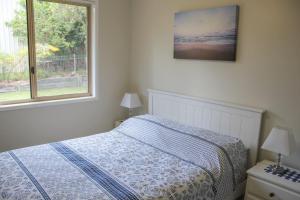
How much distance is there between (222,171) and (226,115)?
643 millimetres

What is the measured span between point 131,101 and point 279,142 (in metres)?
1.90

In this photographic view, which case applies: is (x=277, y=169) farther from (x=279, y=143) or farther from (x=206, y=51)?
(x=206, y=51)

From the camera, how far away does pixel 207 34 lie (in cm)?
270

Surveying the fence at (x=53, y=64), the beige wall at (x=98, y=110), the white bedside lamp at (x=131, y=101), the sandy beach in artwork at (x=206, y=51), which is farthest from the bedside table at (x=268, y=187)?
the fence at (x=53, y=64)

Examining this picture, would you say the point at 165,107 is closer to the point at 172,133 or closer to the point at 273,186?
the point at 172,133

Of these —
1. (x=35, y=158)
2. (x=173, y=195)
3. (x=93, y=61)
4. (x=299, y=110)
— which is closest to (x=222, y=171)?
(x=173, y=195)

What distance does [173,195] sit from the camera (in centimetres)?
180

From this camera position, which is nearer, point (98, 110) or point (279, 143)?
point (279, 143)

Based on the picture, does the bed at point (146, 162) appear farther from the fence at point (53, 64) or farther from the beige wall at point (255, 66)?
the fence at point (53, 64)

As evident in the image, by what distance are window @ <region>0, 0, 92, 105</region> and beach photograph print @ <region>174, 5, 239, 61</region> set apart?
125 cm

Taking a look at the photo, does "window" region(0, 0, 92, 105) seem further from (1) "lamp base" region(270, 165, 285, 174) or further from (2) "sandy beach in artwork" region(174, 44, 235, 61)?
(1) "lamp base" region(270, 165, 285, 174)

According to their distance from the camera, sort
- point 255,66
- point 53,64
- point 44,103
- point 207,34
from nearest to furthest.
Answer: point 255,66, point 207,34, point 44,103, point 53,64

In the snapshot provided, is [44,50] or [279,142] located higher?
[44,50]

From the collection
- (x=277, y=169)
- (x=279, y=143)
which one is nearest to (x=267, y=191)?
(x=277, y=169)
